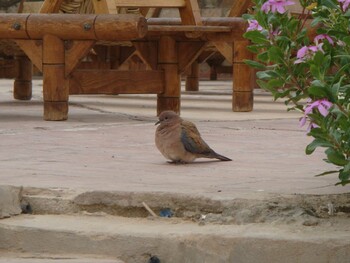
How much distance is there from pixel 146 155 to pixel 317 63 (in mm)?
1995

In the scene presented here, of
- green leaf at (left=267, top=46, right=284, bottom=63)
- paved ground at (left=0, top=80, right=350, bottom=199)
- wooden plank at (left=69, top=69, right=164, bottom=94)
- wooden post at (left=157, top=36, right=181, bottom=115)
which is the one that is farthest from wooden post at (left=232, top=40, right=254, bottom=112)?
green leaf at (left=267, top=46, right=284, bottom=63)

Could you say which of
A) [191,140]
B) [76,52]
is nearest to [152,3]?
[76,52]

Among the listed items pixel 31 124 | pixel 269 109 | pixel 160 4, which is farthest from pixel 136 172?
pixel 269 109

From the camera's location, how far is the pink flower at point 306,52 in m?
3.03

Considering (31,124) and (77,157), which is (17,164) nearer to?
(77,157)

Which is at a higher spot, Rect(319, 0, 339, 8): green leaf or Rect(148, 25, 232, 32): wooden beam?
Rect(319, 0, 339, 8): green leaf

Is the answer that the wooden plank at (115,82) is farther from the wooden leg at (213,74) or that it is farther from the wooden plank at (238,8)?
the wooden leg at (213,74)

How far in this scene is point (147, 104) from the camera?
9.24 m

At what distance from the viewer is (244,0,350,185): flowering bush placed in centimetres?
296

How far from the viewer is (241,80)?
8039 millimetres

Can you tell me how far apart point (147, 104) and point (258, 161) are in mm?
4714

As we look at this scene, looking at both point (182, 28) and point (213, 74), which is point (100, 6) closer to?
point (182, 28)

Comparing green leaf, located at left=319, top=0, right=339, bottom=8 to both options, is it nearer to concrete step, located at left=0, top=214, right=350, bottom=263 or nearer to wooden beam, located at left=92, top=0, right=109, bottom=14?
concrete step, located at left=0, top=214, right=350, bottom=263

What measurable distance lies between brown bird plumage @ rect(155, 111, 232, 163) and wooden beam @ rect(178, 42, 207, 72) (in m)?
3.17
